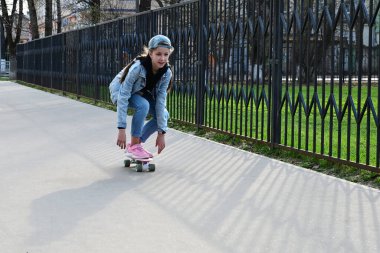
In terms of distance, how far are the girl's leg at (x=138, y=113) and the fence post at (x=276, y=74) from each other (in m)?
1.86

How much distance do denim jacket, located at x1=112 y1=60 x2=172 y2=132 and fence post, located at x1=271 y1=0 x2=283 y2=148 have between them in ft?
5.38

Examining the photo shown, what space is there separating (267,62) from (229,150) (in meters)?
1.16

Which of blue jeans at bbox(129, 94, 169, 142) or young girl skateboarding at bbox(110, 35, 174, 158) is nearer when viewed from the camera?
young girl skateboarding at bbox(110, 35, 174, 158)

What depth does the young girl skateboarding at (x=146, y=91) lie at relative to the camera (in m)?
7.19

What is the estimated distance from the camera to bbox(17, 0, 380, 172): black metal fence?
7070mm

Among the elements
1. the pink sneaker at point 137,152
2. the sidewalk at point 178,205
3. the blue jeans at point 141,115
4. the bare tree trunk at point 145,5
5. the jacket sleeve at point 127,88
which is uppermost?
the bare tree trunk at point 145,5

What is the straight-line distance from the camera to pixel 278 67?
8.70 m

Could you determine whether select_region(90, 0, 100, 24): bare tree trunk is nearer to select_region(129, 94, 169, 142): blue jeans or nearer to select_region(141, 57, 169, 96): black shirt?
select_region(129, 94, 169, 142): blue jeans

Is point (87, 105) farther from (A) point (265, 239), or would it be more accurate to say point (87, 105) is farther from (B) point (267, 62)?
(A) point (265, 239)

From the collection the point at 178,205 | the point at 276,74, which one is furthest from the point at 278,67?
the point at 178,205

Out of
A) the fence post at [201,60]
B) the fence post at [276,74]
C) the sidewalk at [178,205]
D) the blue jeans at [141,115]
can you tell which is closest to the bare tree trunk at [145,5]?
the fence post at [201,60]

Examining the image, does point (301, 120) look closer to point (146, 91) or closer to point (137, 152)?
point (146, 91)

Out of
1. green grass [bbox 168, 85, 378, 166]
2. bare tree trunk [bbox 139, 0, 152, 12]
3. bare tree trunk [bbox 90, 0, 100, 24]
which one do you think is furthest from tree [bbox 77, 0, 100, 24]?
green grass [bbox 168, 85, 378, 166]

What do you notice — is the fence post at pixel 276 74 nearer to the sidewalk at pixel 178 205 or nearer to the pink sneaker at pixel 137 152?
the sidewalk at pixel 178 205
